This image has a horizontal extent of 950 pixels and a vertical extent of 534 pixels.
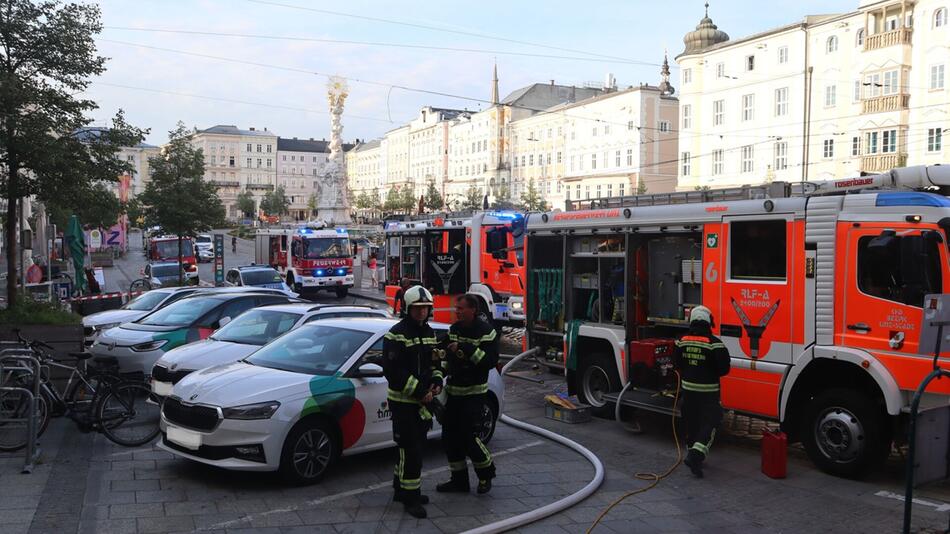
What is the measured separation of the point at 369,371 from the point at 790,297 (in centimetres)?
461

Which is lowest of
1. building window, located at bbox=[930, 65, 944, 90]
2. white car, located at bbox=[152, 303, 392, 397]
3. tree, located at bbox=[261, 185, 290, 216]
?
white car, located at bbox=[152, 303, 392, 397]

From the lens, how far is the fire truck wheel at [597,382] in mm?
11062

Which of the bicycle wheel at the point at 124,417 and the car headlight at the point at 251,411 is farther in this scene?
the bicycle wheel at the point at 124,417

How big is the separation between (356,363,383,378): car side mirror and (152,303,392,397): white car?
2340 mm

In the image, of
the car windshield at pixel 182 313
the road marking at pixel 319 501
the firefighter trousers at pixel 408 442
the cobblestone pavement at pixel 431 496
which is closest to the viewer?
the road marking at pixel 319 501

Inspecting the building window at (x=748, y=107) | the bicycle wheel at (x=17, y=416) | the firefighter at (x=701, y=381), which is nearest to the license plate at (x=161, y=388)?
the bicycle wheel at (x=17, y=416)

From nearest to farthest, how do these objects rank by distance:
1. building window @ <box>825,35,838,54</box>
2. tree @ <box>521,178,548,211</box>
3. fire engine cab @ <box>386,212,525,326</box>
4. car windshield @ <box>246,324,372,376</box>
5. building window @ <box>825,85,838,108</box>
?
car windshield @ <box>246,324,372,376</box> → fire engine cab @ <box>386,212,525,326</box> → building window @ <box>825,35,838,54</box> → building window @ <box>825,85,838,108</box> → tree @ <box>521,178,548,211</box>

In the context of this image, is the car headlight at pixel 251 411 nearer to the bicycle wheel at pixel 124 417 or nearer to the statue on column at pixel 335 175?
the bicycle wheel at pixel 124 417

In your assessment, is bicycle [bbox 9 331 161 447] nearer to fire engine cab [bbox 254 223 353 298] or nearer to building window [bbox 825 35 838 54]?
fire engine cab [bbox 254 223 353 298]

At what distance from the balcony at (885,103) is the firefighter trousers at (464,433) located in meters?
42.1

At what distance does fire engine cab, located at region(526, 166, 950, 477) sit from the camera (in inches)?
311

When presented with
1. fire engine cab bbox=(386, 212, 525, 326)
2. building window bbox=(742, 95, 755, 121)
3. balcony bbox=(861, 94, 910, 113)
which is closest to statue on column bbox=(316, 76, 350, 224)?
building window bbox=(742, 95, 755, 121)

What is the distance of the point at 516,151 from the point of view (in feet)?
296

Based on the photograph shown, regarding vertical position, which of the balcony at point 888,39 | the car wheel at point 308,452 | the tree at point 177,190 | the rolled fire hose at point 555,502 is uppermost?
the balcony at point 888,39
